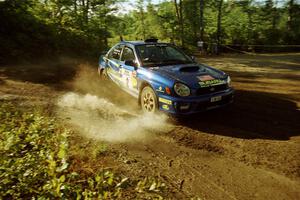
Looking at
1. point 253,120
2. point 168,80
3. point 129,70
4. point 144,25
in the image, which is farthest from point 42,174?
point 144,25

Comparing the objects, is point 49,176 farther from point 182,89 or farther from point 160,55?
point 160,55

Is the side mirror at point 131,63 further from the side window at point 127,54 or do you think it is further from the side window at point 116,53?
the side window at point 116,53

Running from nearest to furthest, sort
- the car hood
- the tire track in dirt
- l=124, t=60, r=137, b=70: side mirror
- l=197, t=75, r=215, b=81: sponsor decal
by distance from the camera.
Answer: the tire track in dirt < the car hood < l=197, t=75, r=215, b=81: sponsor decal < l=124, t=60, r=137, b=70: side mirror

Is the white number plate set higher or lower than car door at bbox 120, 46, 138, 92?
lower

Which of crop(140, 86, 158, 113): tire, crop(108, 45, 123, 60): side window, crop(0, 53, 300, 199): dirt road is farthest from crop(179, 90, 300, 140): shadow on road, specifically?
crop(108, 45, 123, 60): side window

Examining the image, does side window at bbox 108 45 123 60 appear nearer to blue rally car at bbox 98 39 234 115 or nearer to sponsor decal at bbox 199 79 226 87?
blue rally car at bbox 98 39 234 115

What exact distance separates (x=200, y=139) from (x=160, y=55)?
259 cm

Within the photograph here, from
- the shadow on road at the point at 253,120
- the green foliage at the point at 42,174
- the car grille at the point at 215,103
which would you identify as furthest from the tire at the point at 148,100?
the green foliage at the point at 42,174

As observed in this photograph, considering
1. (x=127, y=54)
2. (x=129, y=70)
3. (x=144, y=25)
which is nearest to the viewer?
(x=129, y=70)

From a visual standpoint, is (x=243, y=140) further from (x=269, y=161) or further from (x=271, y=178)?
(x=271, y=178)

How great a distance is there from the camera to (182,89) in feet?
17.0

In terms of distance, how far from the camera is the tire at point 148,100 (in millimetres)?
5555

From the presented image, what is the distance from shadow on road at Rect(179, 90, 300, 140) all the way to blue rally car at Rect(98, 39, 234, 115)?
14.7 inches

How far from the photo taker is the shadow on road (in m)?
4.92
